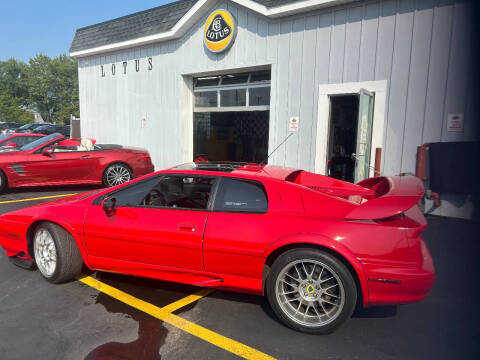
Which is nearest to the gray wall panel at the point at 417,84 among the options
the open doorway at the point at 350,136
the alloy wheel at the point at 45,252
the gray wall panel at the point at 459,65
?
the gray wall panel at the point at 459,65

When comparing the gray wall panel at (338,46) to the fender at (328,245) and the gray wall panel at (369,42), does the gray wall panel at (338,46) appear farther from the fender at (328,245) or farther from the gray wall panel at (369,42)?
the fender at (328,245)

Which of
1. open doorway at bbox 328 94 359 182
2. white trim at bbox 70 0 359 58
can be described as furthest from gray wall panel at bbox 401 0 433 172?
open doorway at bbox 328 94 359 182

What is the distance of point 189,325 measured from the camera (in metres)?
2.69

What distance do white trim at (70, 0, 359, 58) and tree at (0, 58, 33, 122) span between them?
4806cm

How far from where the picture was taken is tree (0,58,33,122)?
50.2 metres

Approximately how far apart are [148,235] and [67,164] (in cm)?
610

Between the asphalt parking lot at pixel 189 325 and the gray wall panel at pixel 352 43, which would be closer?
the asphalt parking lot at pixel 189 325

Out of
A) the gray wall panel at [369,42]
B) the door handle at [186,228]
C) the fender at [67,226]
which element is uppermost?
the gray wall panel at [369,42]

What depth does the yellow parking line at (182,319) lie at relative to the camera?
94.0 inches

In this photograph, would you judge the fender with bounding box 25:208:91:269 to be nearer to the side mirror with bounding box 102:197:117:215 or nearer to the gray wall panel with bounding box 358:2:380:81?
the side mirror with bounding box 102:197:117:215

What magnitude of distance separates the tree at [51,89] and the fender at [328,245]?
64387mm

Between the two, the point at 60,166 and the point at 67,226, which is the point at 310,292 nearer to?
the point at 67,226

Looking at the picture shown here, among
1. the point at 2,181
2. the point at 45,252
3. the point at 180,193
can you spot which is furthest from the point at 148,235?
the point at 2,181

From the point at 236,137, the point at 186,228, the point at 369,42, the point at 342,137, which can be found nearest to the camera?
the point at 186,228
